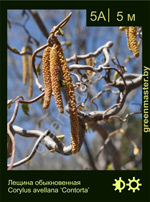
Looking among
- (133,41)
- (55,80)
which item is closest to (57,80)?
(55,80)

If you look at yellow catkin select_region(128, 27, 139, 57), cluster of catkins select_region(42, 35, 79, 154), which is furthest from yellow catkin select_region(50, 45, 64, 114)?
yellow catkin select_region(128, 27, 139, 57)

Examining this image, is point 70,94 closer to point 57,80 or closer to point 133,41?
point 57,80

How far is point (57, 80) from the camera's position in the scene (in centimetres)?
73

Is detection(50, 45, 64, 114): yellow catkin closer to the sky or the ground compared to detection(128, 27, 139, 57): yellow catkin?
closer to the ground

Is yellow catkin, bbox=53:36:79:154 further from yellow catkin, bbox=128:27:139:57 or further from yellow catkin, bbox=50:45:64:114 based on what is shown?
yellow catkin, bbox=128:27:139:57

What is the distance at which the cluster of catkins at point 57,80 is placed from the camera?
728 millimetres

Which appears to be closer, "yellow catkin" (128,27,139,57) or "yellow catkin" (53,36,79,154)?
"yellow catkin" (53,36,79,154)

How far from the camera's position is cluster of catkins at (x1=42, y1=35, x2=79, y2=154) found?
0.73 metres

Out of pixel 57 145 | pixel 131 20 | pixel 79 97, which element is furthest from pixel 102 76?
pixel 57 145

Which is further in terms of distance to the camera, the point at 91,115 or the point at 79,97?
the point at 79,97

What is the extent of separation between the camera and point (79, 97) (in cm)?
148

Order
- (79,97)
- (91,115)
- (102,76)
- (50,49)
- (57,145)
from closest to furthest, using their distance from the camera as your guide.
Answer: (50,49), (57,145), (91,115), (102,76), (79,97)
